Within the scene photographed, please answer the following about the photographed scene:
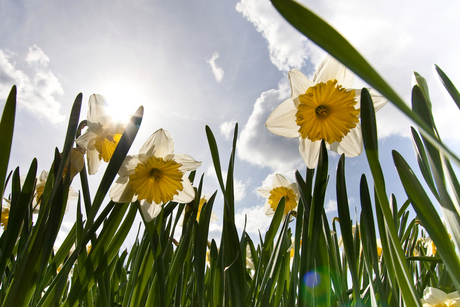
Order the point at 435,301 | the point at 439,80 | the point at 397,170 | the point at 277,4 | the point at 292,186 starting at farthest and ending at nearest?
the point at 292,186 → the point at 435,301 → the point at 439,80 → the point at 397,170 → the point at 277,4

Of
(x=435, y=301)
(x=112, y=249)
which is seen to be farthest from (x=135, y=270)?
(x=435, y=301)

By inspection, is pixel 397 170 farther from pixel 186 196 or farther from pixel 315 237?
pixel 186 196

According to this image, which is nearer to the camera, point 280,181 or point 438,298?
point 438,298

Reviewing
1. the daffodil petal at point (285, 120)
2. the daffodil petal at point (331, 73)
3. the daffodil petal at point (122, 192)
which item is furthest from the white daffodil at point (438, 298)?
the daffodil petal at point (122, 192)

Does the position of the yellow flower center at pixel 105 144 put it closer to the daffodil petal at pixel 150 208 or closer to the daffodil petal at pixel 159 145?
the daffodil petal at pixel 159 145

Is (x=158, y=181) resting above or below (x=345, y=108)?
below

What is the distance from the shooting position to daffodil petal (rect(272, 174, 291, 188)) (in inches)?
91.0

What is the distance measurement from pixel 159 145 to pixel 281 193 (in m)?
1.26

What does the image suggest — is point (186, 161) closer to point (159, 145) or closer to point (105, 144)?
point (159, 145)

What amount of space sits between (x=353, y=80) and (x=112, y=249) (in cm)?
139

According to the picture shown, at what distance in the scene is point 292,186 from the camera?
2.19 metres

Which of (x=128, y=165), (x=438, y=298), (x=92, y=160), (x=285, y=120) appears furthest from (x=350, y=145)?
(x=92, y=160)

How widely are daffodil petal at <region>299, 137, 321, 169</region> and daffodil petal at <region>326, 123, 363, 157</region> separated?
0.07 meters

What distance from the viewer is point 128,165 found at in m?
1.26
